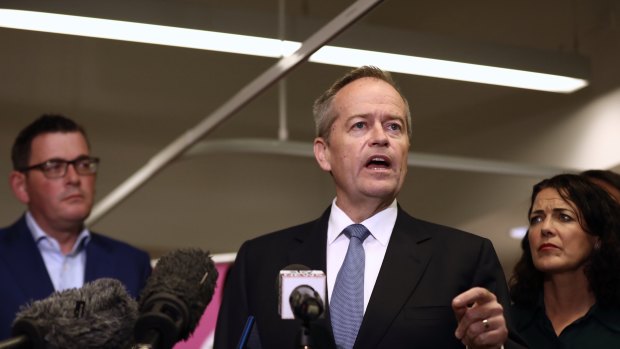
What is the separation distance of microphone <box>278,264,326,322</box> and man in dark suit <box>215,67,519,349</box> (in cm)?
42

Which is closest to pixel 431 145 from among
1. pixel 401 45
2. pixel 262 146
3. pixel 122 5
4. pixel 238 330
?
pixel 262 146

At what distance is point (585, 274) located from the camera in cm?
308

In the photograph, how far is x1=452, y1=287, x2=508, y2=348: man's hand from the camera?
6.10 feet

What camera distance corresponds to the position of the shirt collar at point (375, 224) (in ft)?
7.86

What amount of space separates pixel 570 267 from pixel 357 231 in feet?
3.25

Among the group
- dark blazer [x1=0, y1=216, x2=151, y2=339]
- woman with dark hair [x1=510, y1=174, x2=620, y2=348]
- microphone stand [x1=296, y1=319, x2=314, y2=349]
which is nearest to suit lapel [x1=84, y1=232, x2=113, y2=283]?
dark blazer [x1=0, y1=216, x2=151, y2=339]

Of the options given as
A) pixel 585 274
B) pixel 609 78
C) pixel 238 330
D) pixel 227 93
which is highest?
pixel 227 93

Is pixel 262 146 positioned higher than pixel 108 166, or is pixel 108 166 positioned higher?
pixel 108 166

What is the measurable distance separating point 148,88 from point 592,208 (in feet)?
19.9

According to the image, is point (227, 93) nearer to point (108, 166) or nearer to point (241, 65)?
point (241, 65)

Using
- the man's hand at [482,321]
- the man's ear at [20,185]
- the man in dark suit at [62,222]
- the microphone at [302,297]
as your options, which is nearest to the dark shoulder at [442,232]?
the man's hand at [482,321]

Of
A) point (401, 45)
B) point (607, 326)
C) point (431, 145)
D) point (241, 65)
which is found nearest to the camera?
point (607, 326)

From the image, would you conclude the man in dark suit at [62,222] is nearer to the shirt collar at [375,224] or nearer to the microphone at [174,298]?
the shirt collar at [375,224]

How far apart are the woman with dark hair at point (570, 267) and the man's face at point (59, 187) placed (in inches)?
61.6
